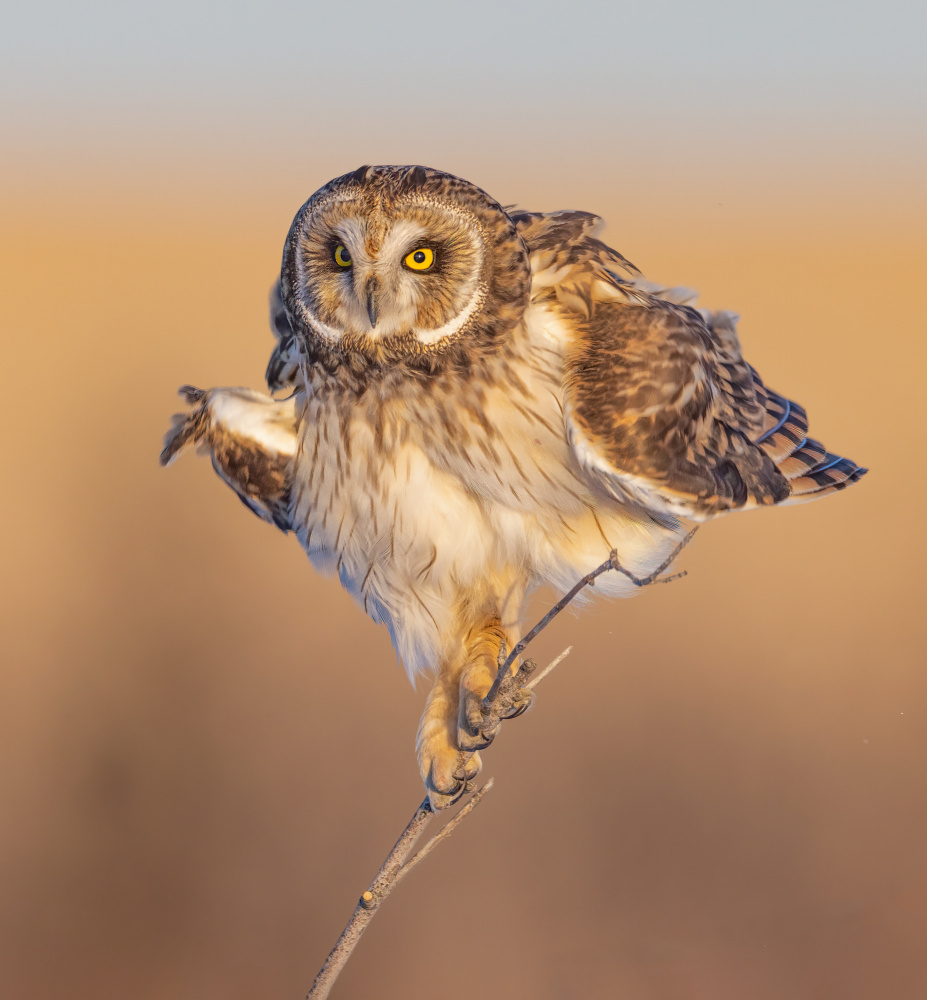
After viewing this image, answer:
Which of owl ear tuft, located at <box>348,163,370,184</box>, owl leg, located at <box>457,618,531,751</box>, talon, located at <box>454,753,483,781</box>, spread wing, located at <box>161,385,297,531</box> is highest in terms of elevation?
owl ear tuft, located at <box>348,163,370,184</box>

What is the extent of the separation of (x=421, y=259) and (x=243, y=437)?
642mm

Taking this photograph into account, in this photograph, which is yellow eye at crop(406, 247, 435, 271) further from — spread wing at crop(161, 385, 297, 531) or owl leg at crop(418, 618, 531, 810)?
owl leg at crop(418, 618, 531, 810)

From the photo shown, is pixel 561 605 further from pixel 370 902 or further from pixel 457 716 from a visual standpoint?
pixel 457 716

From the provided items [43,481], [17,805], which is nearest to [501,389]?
[17,805]

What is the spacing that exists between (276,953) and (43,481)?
412 cm

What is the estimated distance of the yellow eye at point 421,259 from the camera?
1.73m

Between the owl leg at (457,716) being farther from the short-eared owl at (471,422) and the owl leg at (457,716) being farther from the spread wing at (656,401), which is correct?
the spread wing at (656,401)

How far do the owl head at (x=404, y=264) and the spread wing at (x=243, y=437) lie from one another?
332mm

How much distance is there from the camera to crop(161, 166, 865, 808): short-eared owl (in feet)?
5.65

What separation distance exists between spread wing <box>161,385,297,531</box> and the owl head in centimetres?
33

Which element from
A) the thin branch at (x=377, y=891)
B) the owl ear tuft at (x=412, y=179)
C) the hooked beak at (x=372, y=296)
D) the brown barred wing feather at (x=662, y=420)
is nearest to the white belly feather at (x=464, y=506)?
the brown barred wing feather at (x=662, y=420)

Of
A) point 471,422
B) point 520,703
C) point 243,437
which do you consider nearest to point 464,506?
point 471,422

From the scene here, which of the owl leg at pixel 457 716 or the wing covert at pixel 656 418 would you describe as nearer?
the wing covert at pixel 656 418

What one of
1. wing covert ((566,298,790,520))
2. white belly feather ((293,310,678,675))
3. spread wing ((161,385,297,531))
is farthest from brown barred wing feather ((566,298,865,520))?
spread wing ((161,385,297,531))
